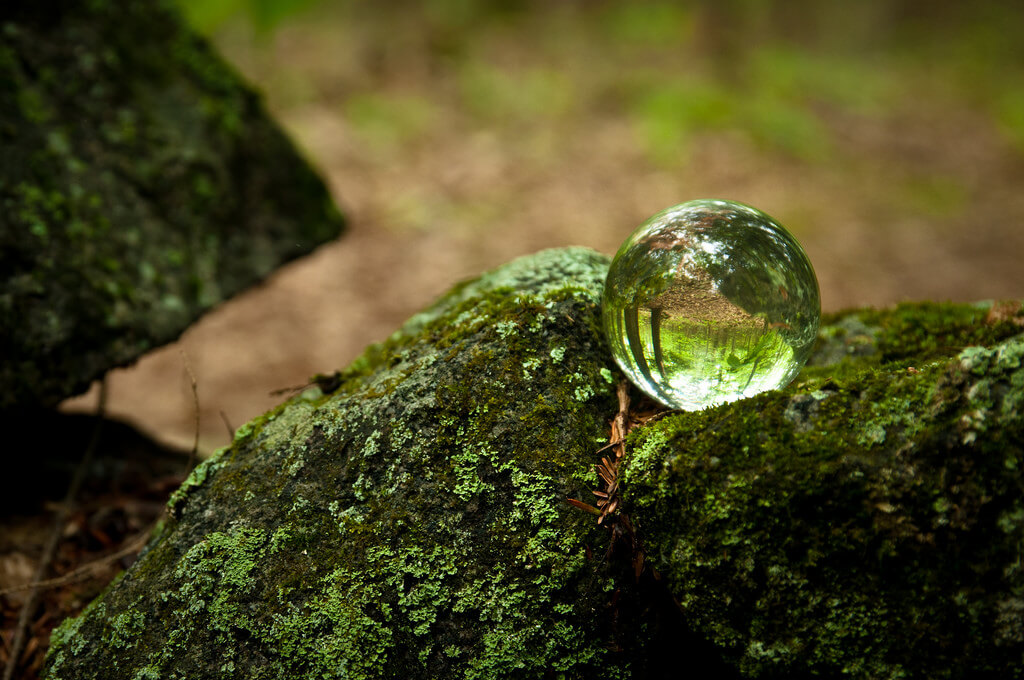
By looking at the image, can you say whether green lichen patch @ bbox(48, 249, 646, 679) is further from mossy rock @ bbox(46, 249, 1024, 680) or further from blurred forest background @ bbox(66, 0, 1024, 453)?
blurred forest background @ bbox(66, 0, 1024, 453)

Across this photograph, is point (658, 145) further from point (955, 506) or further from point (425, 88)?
point (955, 506)

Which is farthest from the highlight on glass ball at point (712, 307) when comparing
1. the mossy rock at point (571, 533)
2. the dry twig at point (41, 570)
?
the dry twig at point (41, 570)

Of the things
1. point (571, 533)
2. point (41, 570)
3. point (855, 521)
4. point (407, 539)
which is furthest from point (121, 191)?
point (855, 521)

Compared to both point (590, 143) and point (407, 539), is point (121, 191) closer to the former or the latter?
point (407, 539)

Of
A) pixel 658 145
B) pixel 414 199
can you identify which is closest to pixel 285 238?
pixel 414 199

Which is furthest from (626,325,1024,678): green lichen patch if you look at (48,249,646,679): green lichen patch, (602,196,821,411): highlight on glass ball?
(48,249,646,679): green lichen patch

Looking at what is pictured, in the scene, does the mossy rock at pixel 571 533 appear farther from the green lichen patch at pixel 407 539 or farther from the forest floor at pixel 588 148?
the forest floor at pixel 588 148
